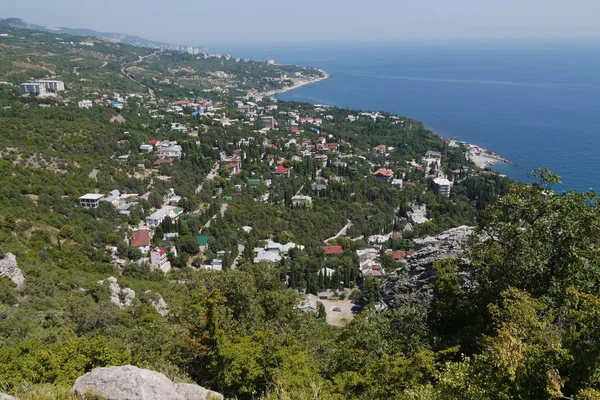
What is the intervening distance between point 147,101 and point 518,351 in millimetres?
62604

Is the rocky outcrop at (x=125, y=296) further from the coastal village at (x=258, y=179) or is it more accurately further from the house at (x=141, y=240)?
the house at (x=141, y=240)

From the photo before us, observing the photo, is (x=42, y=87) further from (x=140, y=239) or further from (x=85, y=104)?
(x=140, y=239)

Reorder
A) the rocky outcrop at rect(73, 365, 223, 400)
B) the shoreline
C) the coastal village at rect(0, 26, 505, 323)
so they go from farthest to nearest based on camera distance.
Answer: the shoreline, the coastal village at rect(0, 26, 505, 323), the rocky outcrop at rect(73, 365, 223, 400)

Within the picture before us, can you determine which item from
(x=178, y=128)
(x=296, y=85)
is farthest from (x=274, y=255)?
(x=296, y=85)

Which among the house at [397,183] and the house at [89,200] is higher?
the house at [89,200]

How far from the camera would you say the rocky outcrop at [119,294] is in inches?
635

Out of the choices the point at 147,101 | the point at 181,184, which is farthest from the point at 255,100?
the point at 181,184

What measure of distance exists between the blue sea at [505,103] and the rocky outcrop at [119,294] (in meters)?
37.2

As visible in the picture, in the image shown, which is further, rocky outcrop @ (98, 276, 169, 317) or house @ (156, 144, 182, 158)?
house @ (156, 144, 182, 158)

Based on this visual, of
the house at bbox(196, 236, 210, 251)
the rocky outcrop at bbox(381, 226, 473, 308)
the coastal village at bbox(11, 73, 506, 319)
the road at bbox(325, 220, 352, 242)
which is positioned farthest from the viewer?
the road at bbox(325, 220, 352, 242)

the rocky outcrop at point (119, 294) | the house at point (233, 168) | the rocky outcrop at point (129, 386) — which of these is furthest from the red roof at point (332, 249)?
the rocky outcrop at point (129, 386)

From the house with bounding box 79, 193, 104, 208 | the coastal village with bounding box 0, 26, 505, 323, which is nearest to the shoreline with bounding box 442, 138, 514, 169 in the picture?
the coastal village with bounding box 0, 26, 505, 323

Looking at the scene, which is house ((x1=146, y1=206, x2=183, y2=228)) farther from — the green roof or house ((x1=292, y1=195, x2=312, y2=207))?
house ((x1=292, y1=195, x2=312, y2=207))

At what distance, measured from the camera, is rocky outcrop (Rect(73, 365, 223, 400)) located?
5.56 meters
